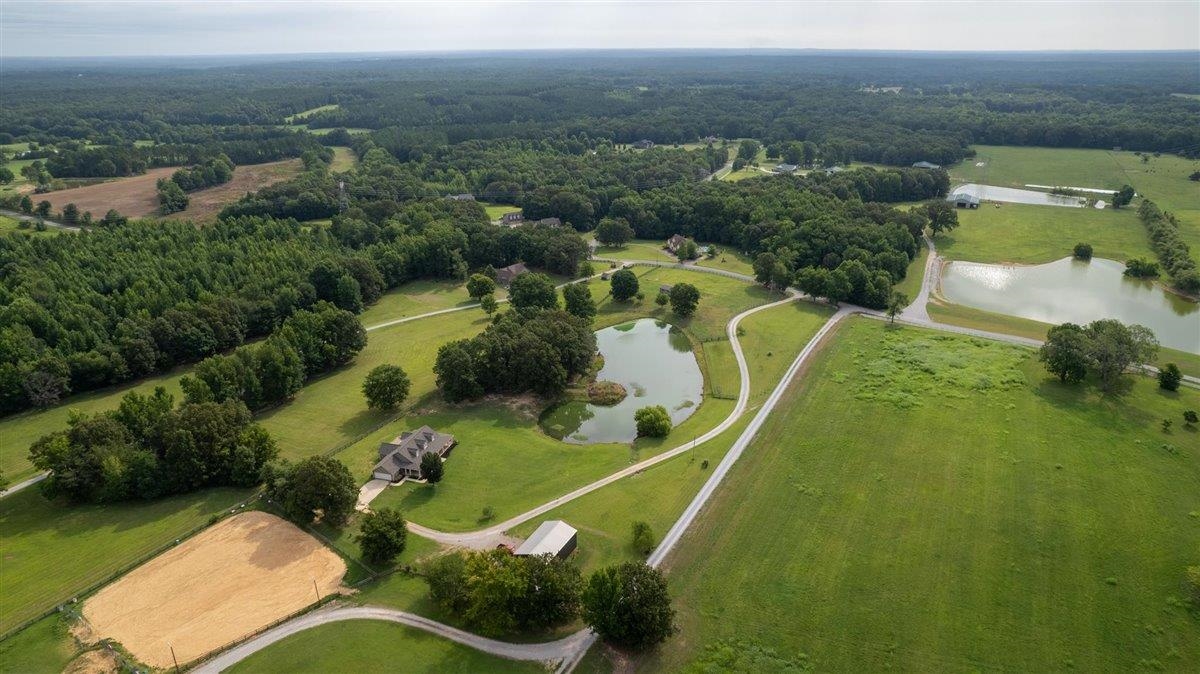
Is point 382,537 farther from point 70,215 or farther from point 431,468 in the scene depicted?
point 70,215

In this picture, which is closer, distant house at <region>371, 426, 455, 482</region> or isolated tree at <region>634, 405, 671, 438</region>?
distant house at <region>371, 426, 455, 482</region>

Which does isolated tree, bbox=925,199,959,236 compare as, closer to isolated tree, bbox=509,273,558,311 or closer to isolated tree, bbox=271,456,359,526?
isolated tree, bbox=509,273,558,311

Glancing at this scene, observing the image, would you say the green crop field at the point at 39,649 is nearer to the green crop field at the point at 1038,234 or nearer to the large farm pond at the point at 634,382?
the large farm pond at the point at 634,382

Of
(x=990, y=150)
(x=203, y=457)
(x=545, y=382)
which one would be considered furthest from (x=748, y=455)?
(x=990, y=150)

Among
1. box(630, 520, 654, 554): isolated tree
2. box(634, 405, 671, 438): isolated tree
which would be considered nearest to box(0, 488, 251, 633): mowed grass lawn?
box(630, 520, 654, 554): isolated tree

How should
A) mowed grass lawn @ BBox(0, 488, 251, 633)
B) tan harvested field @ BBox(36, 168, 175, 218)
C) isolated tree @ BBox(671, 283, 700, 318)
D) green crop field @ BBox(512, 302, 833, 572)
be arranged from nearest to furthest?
Result: mowed grass lawn @ BBox(0, 488, 251, 633) < green crop field @ BBox(512, 302, 833, 572) < isolated tree @ BBox(671, 283, 700, 318) < tan harvested field @ BBox(36, 168, 175, 218)

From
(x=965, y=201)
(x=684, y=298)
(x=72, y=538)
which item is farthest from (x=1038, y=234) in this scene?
(x=72, y=538)
